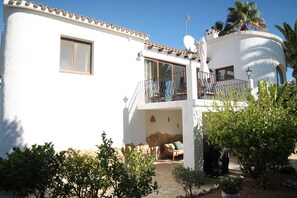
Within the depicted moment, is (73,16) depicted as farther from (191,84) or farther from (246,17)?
(246,17)

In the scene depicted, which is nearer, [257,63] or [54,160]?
[54,160]

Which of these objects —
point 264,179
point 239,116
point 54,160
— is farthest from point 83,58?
point 264,179

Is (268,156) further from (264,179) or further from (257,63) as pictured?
(257,63)

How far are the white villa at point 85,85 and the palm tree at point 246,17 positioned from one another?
13208 millimetres

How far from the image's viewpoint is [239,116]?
7438 mm

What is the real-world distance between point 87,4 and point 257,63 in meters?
11.8

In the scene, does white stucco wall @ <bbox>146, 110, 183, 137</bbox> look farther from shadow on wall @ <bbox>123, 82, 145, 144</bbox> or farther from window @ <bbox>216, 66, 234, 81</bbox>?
window @ <bbox>216, 66, 234, 81</bbox>

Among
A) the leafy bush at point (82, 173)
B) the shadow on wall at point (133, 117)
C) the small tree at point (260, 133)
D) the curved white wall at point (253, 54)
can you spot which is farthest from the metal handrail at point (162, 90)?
the leafy bush at point (82, 173)

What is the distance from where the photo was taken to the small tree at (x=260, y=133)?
6.60m

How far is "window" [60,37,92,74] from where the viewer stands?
33.8 ft

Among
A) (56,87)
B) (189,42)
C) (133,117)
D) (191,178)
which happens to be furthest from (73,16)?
(189,42)

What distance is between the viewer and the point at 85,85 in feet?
34.6

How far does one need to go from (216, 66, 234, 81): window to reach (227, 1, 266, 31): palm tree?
9976 mm

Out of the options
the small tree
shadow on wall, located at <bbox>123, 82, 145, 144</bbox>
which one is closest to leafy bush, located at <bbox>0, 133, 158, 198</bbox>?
the small tree
